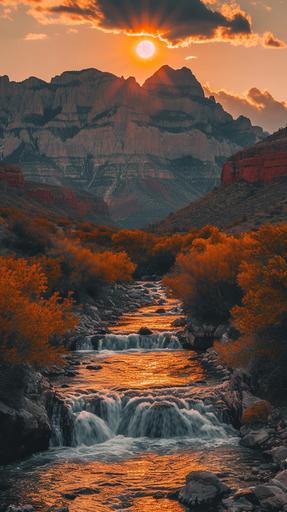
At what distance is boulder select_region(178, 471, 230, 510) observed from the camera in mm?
16828

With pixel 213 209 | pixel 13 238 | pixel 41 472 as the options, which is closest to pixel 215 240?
pixel 13 238

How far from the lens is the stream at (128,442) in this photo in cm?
1786

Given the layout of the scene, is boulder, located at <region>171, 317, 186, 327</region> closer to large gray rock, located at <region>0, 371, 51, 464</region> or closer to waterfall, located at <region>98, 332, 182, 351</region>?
waterfall, located at <region>98, 332, 182, 351</region>

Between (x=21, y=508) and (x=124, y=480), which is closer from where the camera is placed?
(x=21, y=508)

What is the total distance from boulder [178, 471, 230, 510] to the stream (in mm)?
370

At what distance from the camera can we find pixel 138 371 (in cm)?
3020

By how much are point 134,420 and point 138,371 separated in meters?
6.56

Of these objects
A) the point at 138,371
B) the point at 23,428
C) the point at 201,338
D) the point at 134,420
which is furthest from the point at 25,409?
the point at 201,338

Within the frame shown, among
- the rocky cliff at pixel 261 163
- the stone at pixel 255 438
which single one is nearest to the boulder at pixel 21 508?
the stone at pixel 255 438

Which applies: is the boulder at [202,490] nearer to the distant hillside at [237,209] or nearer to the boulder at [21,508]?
the boulder at [21,508]

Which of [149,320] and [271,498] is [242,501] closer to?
[271,498]

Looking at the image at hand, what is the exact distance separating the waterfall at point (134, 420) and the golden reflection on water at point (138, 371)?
2099 millimetres

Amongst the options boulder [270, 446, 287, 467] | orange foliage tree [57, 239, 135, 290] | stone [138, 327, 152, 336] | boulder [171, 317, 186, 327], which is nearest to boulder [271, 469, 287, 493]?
boulder [270, 446, 287, 467]

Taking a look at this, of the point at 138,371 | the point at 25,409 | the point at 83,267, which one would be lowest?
the point at 25,409
